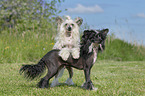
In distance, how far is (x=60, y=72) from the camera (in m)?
4.74

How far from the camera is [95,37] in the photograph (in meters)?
4.26

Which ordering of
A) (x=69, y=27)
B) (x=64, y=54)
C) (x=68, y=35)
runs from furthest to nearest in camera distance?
(x=68, y=35) < (x=69, y=27) < (x=64, y=54)

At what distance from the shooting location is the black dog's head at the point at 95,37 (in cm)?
426

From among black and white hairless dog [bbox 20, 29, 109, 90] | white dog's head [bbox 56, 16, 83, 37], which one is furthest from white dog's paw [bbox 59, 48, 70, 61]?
white dog's head [bbox 56, 16, 83, 37]

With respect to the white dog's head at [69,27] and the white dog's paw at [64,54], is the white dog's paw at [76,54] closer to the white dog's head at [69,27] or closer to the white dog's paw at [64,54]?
the white dog's paw at [64,54]

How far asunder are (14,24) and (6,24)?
0.72m

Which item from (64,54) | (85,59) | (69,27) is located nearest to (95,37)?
(85,59)

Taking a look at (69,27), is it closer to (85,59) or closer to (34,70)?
(85,59)

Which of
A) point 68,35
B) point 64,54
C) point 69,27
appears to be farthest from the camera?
point 68,35

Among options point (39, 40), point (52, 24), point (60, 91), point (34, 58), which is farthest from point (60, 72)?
point (52, 24)

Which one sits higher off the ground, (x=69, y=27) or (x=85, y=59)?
(x=69, y=27)

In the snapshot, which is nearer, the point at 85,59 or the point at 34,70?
Result: the point at 85,59

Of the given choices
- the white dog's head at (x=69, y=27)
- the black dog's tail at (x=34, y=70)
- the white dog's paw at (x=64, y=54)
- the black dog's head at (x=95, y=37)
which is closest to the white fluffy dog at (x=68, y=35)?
the white dog's head at (x=69, y=27)

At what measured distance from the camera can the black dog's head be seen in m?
4.26
